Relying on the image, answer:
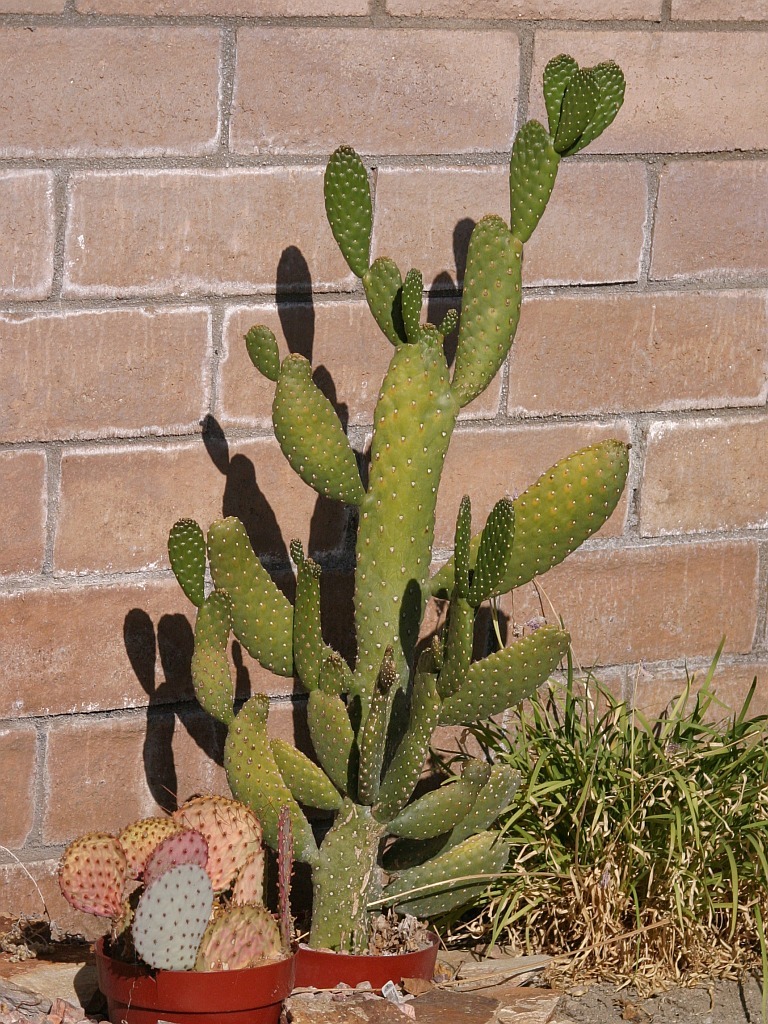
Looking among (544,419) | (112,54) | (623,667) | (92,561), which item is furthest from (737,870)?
(112,54)

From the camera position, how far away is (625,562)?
2.22 metres

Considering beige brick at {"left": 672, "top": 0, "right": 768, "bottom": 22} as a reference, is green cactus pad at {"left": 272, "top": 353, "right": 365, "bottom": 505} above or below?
below

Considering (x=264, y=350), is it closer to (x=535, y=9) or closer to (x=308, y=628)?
(x=308, y=628)

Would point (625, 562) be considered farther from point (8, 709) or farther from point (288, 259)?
point (8, 709)

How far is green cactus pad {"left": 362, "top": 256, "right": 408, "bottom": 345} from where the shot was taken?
68.9 inches

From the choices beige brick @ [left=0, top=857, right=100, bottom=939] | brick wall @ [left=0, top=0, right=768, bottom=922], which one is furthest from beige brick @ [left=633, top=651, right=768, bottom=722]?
beige brick @ [left=0, top=857, right=100, bottom=939]

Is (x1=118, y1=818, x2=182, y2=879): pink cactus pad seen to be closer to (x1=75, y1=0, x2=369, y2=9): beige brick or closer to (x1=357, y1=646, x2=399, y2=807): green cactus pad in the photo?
(x1=357, y1=646, x2=399, y2=807): green cactus pad

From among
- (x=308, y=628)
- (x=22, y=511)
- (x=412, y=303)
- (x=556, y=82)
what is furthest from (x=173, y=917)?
(x=556, y=82)

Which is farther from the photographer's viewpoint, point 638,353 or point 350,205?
point 638,353

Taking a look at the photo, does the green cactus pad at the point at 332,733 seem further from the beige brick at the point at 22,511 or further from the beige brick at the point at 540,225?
the beige brick at the point at 540,225

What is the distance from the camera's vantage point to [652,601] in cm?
225

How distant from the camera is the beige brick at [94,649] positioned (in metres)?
1.92

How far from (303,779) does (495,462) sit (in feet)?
2.02

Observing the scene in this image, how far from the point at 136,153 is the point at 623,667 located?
1117mm
